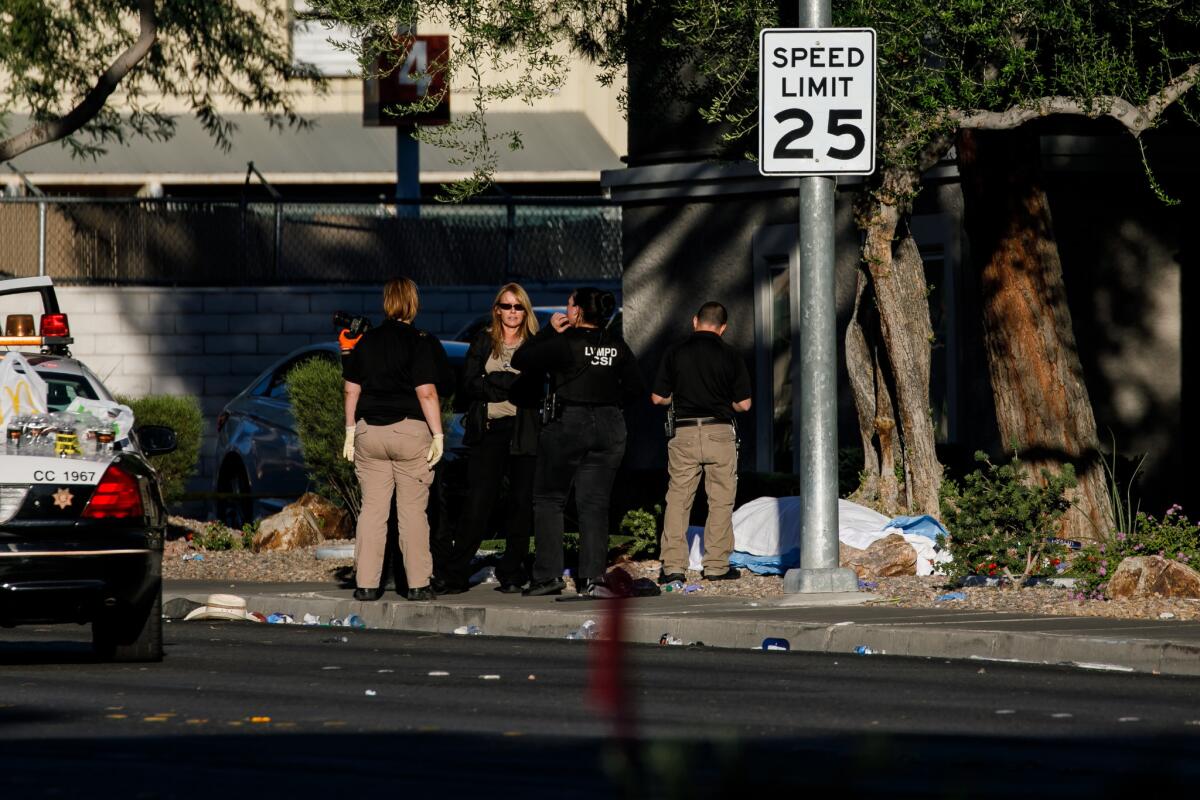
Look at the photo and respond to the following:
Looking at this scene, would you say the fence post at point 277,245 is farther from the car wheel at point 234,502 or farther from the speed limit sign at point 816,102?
the speed limit sign at point 816,102

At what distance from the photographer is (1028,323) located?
15.1 metres

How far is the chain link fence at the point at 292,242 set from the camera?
92.9 ft

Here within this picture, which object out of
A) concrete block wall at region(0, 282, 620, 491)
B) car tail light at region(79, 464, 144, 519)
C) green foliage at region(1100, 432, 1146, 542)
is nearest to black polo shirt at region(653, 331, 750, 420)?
green foliage at region(1100, 432, 1146, 542)

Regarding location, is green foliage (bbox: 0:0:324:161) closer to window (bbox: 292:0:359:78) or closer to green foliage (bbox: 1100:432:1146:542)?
green foliage (bbox: 1100:432:1146:542)

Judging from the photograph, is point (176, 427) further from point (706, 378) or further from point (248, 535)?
point (706, 378)

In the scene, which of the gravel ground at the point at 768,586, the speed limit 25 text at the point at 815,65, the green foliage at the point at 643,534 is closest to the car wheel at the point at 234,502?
the gravel ground at the point at 768,586

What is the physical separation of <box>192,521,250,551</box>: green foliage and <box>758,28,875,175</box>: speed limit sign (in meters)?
7.09

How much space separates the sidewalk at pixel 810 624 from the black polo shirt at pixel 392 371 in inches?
44.0

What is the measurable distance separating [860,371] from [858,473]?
4.55 ft

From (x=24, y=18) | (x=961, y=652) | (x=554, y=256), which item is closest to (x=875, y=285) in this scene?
(x=961, y=652)

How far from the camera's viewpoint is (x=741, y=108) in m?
17.5

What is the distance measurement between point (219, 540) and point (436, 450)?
5.64 metres

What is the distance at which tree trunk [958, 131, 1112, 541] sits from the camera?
49.4 ft

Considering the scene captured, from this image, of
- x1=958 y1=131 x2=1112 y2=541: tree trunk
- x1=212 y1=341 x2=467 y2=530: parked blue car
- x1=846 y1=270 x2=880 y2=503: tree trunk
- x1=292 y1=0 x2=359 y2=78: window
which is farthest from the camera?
x1=292 y1=0 x2=359 y2=78: window
